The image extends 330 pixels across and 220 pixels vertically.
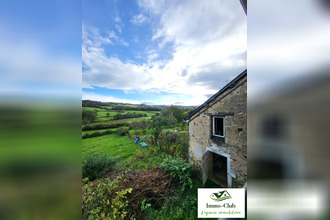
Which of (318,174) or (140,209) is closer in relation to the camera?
(318,174)

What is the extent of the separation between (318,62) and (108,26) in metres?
4.01

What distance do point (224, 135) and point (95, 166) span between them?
5.63 metres

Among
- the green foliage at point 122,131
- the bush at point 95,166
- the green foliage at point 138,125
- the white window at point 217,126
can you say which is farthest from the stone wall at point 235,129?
the green foliage at point 122,131

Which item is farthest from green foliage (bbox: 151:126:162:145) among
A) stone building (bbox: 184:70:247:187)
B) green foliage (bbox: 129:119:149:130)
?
stone building (bbox: 184:70:247:187)

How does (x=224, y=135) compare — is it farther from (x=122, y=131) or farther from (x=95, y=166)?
(x=122, y=131)

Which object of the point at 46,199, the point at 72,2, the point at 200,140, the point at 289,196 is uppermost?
the point at 72,2

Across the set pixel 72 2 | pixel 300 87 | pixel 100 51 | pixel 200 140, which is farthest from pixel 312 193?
pixel 200 140

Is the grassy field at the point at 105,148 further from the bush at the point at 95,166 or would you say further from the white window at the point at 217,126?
the white window at the point at 217,126

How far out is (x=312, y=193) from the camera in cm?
54

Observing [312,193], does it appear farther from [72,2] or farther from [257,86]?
[72,2]

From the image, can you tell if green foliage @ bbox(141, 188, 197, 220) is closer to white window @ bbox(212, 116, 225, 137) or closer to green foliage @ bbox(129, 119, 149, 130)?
white window @ bbox(212, 116, 225, 137)

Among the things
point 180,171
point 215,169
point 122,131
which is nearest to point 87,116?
point 180,171

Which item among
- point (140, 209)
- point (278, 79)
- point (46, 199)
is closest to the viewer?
point (278, 79)

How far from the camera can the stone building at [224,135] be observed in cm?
351
